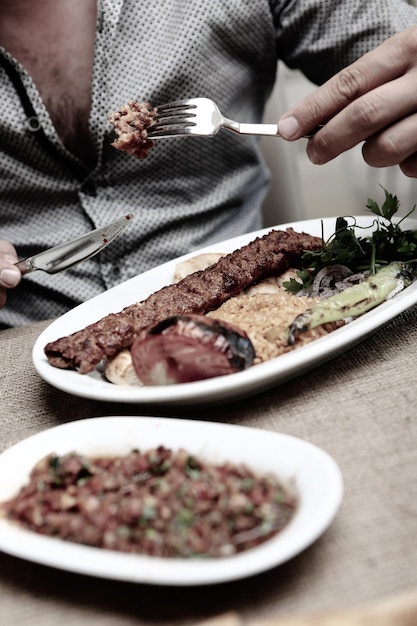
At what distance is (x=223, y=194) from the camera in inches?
99.2

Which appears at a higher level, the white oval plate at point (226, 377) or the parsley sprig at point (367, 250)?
the white oval plate at point (226, 377)

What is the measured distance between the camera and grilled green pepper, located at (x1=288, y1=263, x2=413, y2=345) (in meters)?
1.40

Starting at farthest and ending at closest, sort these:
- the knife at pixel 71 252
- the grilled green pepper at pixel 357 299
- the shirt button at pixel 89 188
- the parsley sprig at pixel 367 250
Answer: the shirt button at pixel 89 188
the knife at pixel 71 252
the parsley sprig at pixel 367 250
the grilled green pepper at pixel 357 299

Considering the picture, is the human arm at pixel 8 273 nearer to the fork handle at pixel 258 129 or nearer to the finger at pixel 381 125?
the fork handle at pixel 258 129

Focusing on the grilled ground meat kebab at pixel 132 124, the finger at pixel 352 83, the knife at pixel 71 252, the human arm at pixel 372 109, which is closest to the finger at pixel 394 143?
the human arm at pixel 372 109

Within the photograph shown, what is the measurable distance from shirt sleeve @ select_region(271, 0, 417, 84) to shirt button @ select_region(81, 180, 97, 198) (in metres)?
0.87

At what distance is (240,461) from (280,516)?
139 mm

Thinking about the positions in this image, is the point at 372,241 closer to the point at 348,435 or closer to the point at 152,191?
the point at 348,435

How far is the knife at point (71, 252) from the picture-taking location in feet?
6.06

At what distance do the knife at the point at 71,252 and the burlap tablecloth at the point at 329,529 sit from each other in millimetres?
515

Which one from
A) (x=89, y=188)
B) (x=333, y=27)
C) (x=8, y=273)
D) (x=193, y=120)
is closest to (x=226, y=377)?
(x=193, y=120)

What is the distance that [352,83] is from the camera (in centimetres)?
159

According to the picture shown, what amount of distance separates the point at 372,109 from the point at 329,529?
982 mm

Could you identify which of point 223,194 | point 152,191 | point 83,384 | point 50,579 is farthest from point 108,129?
point 50,579
